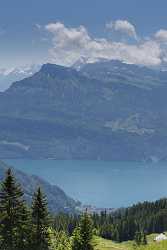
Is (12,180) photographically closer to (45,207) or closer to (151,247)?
(45,207)

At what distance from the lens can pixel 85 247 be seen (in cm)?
3816

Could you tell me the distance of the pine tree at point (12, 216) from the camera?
31969 millimetres

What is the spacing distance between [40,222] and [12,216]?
11.0ft

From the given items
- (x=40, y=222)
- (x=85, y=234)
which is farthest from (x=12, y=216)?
(x=85, y=234)

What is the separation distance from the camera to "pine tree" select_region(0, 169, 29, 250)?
1259 inches

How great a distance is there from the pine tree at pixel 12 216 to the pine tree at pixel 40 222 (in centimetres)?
64

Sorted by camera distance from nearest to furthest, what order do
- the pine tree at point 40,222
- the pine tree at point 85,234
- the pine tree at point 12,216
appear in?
1. the pine tree at point 12,216
2. the pine tree at point 40,222
3. the pine tree at point 85,234

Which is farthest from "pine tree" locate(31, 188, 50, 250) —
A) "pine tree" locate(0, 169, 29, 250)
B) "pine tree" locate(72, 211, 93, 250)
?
"pine tree" locate(72, 211, 93, 250)

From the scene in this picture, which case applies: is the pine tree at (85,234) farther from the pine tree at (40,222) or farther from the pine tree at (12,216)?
the pine tree at (12,216)

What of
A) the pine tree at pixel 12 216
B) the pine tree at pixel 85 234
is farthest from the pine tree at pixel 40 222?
the pine tree at pixel 85 234

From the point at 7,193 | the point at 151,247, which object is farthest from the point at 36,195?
the point at 151,247

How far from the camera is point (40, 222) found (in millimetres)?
36188

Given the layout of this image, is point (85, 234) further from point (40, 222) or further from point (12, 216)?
point (12, 216)

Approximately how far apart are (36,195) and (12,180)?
3.89m
